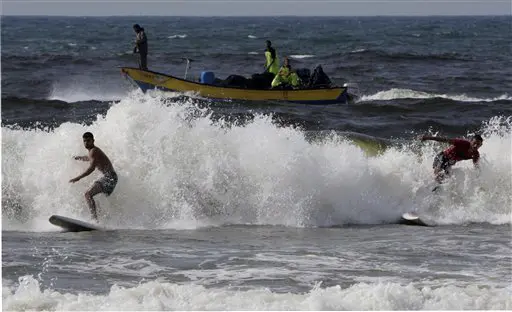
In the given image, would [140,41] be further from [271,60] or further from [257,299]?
[257,299]

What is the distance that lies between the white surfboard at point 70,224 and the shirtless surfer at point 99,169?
0.46 meters

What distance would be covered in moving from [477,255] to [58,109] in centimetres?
1712

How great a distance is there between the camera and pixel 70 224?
1177 centimetres

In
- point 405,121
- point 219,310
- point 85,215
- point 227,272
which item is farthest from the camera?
point 405,121

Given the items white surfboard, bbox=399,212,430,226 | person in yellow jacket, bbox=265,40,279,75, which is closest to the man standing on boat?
person in yellow jacket, bbox=265,40,279,75

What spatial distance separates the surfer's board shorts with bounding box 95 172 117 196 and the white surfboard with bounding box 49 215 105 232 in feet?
2.52

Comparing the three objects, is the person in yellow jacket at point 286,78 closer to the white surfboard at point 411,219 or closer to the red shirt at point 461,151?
the red shirt at point 461,151

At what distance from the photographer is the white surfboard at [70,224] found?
38.6 feet

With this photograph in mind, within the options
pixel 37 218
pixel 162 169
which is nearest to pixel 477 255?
pixel 162 169

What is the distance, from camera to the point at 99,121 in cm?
1405

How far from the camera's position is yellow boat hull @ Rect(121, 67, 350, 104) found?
24.8 meters

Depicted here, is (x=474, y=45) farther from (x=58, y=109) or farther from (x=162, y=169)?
(x=162, y=169)

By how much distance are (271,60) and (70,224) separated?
1367 centimetres

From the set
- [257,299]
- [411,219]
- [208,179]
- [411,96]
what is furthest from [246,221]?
[411,96]
